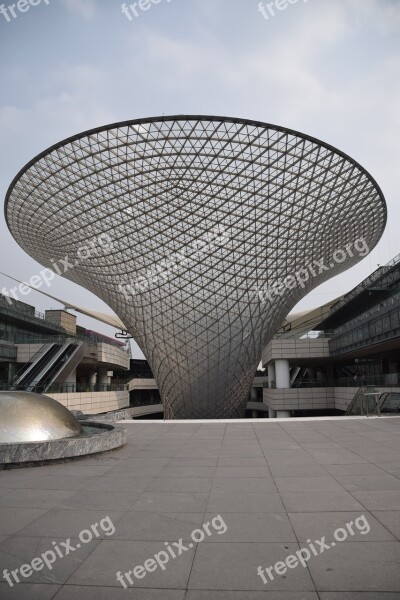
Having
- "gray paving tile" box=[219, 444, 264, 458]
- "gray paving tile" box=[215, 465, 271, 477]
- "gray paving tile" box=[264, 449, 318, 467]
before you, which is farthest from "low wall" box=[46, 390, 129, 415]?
"gray paving tile" box=[215, 465, 271, 477]

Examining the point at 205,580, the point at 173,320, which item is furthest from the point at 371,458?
the point at 173,320

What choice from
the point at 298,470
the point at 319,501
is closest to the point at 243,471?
the point at 298,470

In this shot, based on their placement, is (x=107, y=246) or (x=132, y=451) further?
(x=107, y=246)

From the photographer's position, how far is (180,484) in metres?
8.16

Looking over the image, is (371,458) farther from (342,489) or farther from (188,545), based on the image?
(188,545)

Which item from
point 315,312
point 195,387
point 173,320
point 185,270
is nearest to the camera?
point 185,270

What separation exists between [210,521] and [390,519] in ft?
7.84

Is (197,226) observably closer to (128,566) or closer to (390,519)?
(390,519)

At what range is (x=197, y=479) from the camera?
A: 28.1 ft

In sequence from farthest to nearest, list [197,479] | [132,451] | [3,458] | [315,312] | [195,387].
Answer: [315,312], [195,387], [132,451], [3,458], [197,479]

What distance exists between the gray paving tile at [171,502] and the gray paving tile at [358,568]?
221cm

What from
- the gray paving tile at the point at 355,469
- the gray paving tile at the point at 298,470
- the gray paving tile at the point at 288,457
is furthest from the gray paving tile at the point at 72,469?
the gray paving tile at the point at 355,469

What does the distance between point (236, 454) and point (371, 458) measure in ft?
10.5

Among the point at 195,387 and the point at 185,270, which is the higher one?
the point at 185,270
